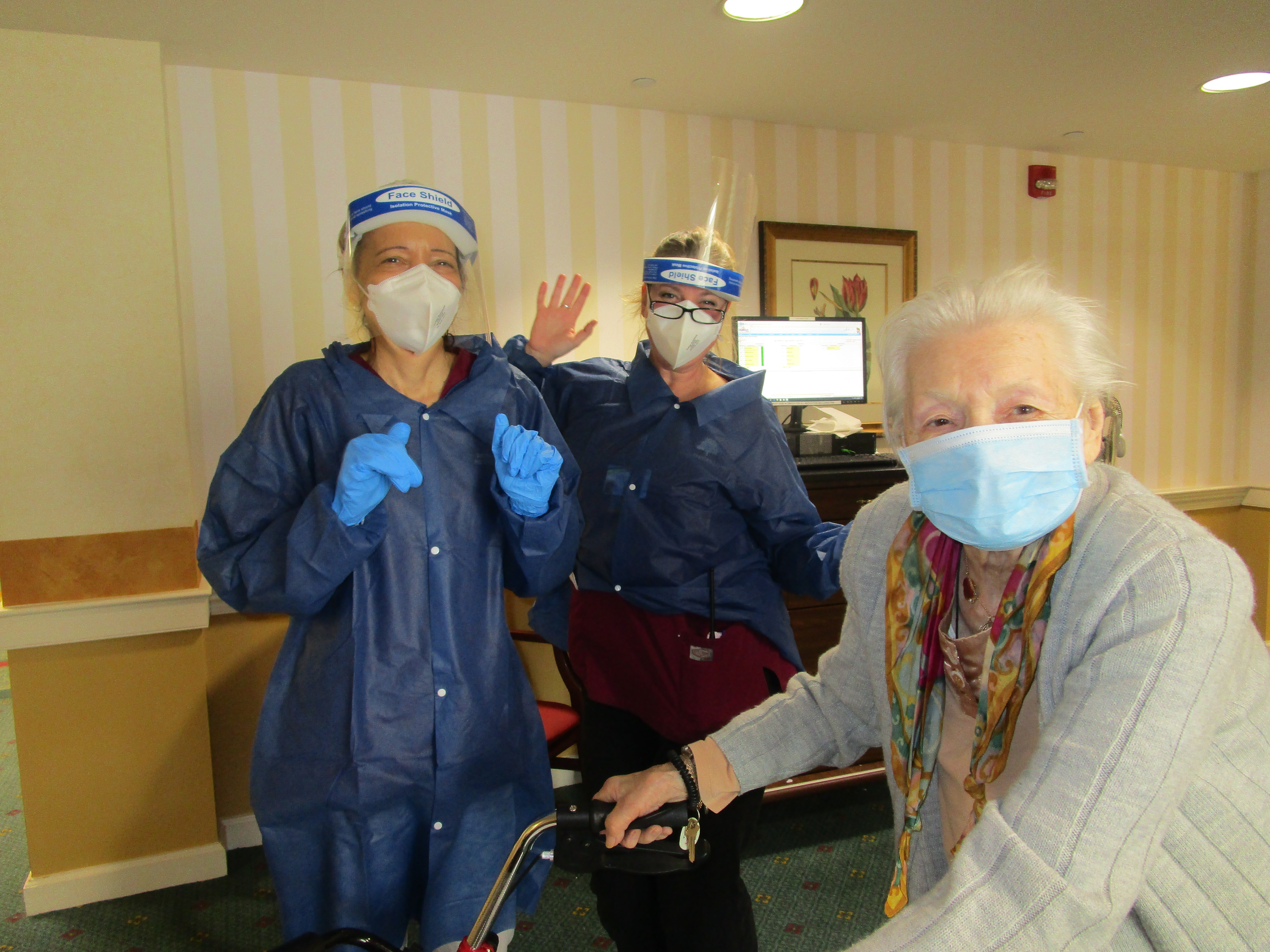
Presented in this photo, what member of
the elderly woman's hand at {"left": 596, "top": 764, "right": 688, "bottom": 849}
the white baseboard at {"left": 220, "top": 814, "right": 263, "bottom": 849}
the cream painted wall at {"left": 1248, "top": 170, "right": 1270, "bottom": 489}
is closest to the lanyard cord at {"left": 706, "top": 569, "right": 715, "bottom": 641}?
the elderly woman's hand at {"left": 596, "top": 764, "right": 688, "bottom": 849}

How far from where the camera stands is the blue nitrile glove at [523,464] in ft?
4.54

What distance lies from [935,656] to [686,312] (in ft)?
3.07

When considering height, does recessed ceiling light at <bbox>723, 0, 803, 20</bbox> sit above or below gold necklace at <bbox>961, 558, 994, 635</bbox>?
above

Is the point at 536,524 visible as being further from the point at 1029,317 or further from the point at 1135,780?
the point at 1135,780

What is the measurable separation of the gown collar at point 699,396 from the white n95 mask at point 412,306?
482mm

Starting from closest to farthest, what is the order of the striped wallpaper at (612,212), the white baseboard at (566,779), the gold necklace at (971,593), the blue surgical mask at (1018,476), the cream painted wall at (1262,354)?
1. the blue surgical mask at (1018,476)
2. the gold necklace at (971,593)
3. the striped wallpaper at (612,212)
4. the white baseboard at (566,779)
5. the cream painted wall at (1262,354)

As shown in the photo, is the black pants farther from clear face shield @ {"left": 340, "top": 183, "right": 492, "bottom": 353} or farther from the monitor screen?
the monitor screen

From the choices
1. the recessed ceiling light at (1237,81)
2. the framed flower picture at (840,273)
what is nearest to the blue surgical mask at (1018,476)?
the framed flower picture at (840,273)

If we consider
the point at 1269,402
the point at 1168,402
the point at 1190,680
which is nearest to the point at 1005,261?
the point at 1168,402

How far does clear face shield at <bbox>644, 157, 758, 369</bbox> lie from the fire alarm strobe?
8.51 ft

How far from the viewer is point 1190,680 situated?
2.47ft

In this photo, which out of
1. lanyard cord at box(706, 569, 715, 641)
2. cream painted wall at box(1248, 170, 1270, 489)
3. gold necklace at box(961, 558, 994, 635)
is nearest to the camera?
gold necklace at box(961, 558, 994, 635)

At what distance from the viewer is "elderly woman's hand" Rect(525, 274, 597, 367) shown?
6.59 feet

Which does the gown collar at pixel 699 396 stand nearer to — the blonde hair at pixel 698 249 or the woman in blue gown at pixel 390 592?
the blonde hair at pixel 698 249
